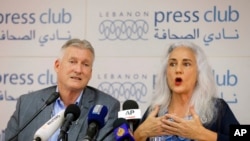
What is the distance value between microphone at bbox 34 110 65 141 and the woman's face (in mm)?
1145

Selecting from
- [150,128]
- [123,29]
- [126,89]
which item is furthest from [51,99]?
[123,29]

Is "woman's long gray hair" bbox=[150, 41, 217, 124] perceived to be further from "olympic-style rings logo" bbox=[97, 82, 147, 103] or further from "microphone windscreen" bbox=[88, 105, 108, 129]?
"microphone windscreen" bbox=[88, 105, 108, 129]

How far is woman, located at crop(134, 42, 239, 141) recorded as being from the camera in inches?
115

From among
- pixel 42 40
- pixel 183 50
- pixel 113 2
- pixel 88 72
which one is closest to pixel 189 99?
pixel 183 50

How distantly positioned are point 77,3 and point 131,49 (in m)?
0.65

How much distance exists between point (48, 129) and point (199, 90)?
1384 millimetres

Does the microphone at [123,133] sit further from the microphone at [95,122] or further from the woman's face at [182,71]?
the woman's face at [182,71]

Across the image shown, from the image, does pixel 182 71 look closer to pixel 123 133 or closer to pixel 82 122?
pixel 82 122

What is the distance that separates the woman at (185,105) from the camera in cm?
292

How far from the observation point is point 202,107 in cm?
305

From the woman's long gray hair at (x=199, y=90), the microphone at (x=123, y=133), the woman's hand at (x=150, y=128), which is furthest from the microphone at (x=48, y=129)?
the woman's long gray hair at (x=199, y=90)

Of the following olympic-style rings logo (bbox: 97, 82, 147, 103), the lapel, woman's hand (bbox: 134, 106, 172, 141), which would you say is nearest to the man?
the lapel

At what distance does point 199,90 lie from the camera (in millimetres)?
3125

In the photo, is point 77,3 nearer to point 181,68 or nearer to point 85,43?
point 85,43
